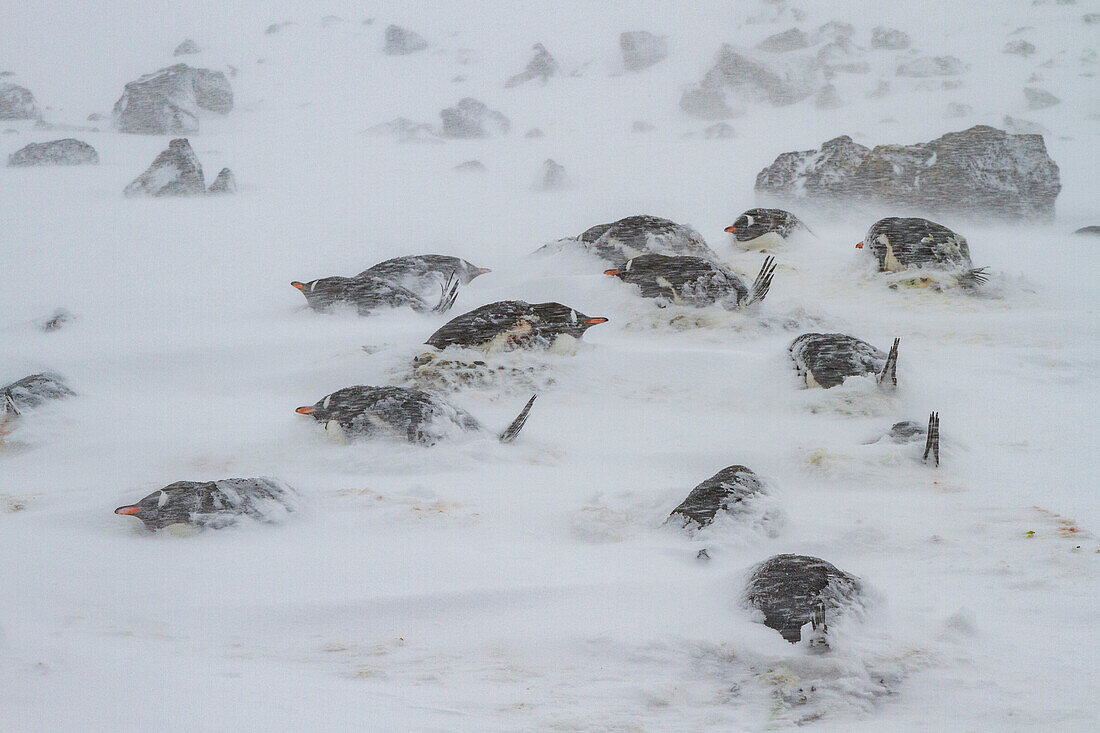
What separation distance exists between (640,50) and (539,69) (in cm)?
218

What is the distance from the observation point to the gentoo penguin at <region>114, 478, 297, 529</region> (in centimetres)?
258

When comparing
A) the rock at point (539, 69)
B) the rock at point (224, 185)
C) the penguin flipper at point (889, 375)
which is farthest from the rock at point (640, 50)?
the penguin flipper at point (889, 375)

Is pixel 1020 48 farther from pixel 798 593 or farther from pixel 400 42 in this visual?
pixel 798 593

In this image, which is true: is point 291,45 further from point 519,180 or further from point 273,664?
point 273,664

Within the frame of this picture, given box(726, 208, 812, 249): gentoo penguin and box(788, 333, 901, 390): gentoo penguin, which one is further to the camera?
box(726, 208, 812, 249): gentoo penguin

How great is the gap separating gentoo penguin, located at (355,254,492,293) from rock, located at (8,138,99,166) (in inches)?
268

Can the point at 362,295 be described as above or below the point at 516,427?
above

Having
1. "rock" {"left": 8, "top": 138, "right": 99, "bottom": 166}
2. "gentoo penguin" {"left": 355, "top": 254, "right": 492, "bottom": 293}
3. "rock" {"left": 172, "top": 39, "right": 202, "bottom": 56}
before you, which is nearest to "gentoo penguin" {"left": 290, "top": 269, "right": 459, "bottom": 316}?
"gentoo penguin" {"left": 355, "top": 254, "right": 492, "bottom": 293}

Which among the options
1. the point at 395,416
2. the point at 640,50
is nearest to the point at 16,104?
the point at 640,50

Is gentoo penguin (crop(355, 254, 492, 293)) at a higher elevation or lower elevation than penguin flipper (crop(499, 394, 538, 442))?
higher

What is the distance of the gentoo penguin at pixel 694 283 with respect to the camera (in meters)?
4.96

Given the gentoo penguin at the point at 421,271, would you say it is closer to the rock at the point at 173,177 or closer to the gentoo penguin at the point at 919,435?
the gentoo penguin at the point at 919,435

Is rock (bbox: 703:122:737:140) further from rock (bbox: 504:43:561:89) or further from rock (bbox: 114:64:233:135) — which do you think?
rock (bbox: 114:64:233:135)

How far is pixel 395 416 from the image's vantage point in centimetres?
337
